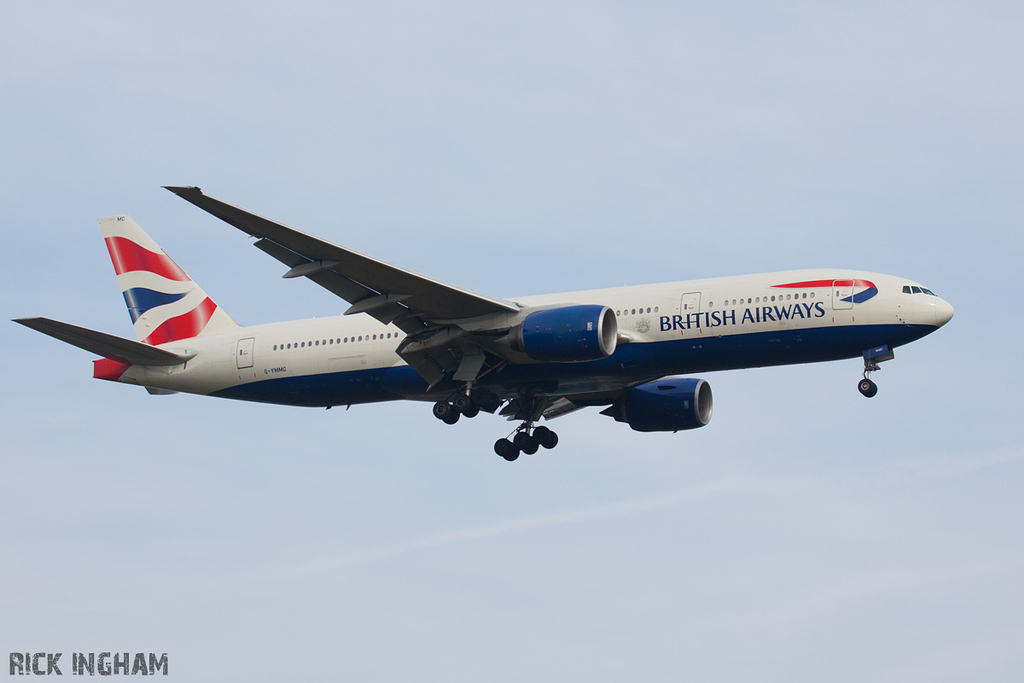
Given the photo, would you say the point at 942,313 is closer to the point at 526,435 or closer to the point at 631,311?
the point at 631,311

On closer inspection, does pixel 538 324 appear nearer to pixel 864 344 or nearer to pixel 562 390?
pixel 562 390

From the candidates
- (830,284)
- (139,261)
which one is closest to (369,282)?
(830,284)

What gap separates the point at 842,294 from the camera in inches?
1142

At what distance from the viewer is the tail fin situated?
36812mm

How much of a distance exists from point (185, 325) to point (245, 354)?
3.53 meters

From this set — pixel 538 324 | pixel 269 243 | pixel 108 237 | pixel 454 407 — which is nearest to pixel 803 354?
pixel 538 324

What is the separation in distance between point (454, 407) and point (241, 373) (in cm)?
717

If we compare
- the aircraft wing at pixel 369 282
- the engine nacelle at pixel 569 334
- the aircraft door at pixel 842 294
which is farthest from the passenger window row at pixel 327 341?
the aircraft door at pixel 842 294

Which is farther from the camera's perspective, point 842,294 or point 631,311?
point 631,311

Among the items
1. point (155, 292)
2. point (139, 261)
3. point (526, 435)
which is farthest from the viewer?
point (139, 261)

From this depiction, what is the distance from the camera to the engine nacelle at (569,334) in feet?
93.4

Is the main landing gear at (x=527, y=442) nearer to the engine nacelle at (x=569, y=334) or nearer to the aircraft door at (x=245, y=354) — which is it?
the engine nacelle at (x=569, y=334)

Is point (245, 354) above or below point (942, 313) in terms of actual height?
above

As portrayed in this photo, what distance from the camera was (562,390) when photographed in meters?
32.3
